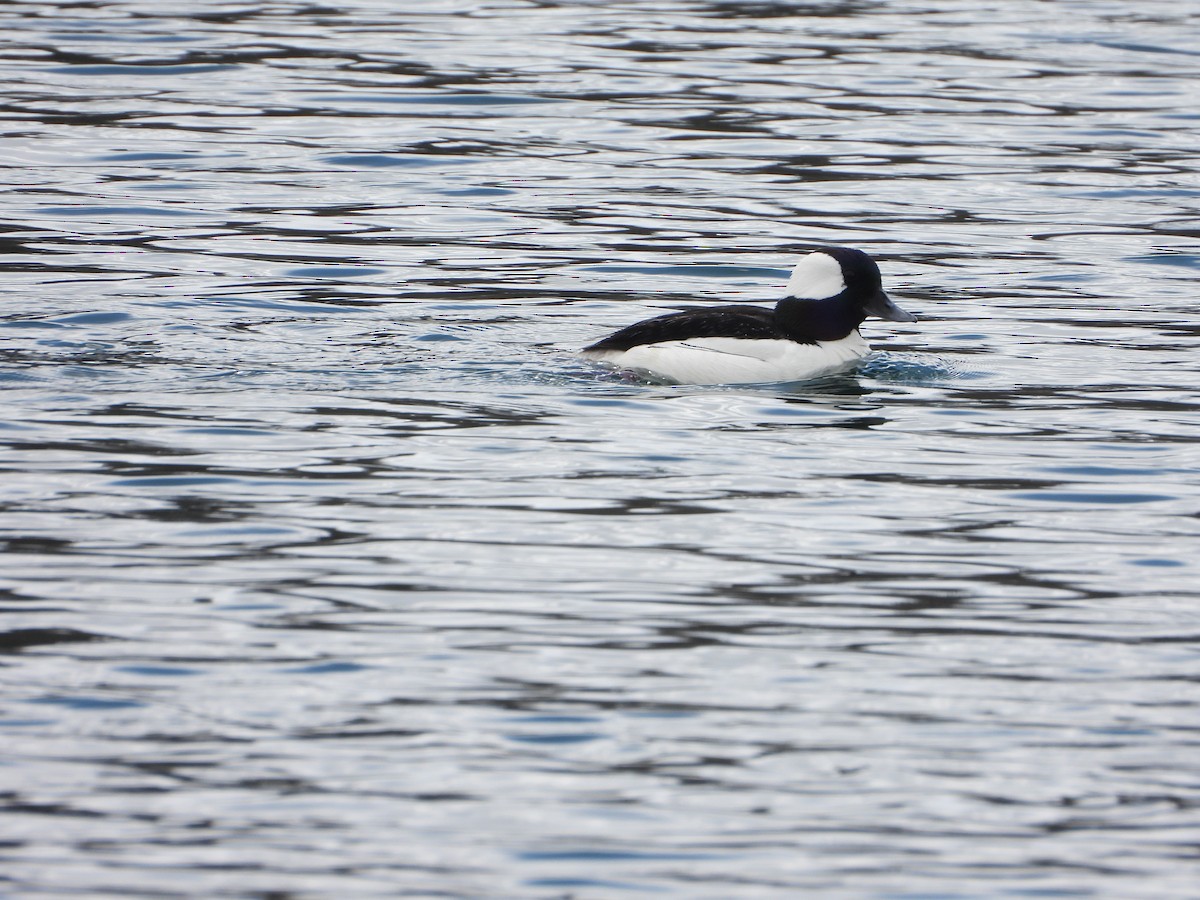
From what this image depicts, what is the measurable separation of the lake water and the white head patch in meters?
0.55

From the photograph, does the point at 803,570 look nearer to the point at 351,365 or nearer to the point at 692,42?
the point at 351,365

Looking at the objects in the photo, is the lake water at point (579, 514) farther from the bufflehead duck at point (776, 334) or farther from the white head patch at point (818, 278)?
the white head patch at point (818, 278)

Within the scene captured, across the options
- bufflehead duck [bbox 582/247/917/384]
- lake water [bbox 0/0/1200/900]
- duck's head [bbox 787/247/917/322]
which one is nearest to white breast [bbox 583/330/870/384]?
bufflehead duck [bbox 582/247/917/384]

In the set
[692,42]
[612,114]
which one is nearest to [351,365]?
[612,114]

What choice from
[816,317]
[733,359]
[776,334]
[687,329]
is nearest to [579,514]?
[687,329]

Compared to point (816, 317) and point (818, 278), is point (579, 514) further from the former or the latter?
point (818, 278)

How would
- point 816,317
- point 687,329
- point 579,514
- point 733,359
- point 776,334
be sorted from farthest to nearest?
1. point 816,317
2. point 776,334
3. point 733,359
4. point 687,329
5. point 579,514

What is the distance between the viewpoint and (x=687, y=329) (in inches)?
432

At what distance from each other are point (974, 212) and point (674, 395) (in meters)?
5.61

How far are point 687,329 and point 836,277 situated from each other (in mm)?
1255

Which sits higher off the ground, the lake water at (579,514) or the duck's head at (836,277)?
the duck's head at (836,277)

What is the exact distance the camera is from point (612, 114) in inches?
751

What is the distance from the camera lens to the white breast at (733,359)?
11.0m

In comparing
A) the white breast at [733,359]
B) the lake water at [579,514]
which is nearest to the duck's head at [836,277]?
the white breast at [733,359]
